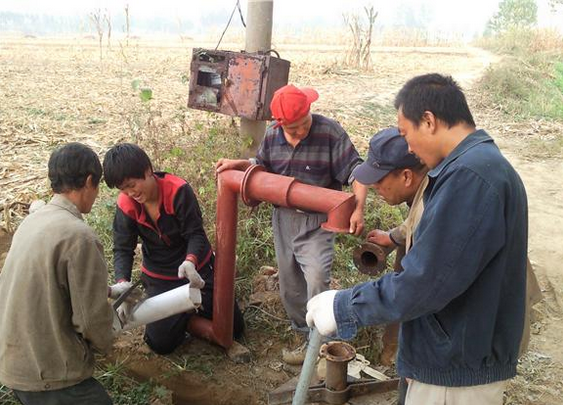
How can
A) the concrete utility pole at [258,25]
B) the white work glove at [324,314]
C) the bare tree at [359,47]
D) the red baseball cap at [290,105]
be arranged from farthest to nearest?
1. the bare tree at [359,47]
2. the concrete utility pole at [258,25]
3. the red baseball cap at [290,105]
4. the white work glove at [324,314]

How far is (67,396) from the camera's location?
217cm

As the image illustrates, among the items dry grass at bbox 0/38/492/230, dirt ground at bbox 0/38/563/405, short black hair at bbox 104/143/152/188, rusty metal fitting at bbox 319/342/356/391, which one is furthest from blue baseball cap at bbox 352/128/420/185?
dry grass at bbox 0/38/492/230

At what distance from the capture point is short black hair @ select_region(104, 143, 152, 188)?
2.63m

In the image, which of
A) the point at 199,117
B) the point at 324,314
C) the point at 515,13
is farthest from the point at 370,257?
the point at 515,13

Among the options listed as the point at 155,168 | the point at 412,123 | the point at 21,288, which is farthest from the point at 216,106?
the point at 412,123

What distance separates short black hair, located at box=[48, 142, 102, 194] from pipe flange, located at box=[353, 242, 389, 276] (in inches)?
48.1

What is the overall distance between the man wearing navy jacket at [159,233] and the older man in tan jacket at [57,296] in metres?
0.51

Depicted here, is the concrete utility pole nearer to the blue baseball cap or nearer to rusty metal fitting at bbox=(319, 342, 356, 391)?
the blue baseball cap

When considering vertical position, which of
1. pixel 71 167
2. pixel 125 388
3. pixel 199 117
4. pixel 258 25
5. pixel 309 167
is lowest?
pixel 125 388

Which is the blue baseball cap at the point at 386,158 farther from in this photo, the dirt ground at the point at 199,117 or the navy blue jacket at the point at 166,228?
the dirt ground at the point at 199,117

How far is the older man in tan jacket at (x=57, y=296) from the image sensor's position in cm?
201

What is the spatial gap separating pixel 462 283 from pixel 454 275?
0.12 feet

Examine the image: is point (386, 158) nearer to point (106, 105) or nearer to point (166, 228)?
point (166, 228)

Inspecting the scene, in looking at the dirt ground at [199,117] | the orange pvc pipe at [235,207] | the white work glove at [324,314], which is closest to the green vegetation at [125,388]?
the dirt ground at [199,117]
